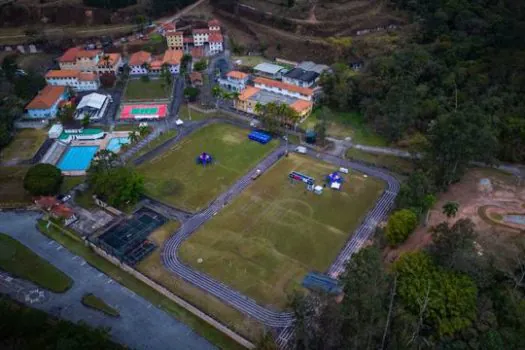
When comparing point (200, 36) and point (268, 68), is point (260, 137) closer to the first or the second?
point (268, 68)

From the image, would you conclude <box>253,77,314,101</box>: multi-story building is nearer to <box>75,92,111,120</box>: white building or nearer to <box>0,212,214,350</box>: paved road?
<box>75,92,111,120</box>: white building

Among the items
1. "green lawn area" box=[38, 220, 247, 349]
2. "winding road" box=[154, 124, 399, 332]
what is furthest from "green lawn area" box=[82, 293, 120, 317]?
"winding road" box=[154, 124, 399, 332]

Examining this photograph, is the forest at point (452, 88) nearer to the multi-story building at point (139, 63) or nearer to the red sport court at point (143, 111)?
the red sport court at point (143, 111)

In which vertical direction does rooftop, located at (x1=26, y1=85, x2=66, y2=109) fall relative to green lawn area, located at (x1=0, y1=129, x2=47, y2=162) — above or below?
above

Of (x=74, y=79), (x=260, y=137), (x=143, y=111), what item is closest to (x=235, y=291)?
(x=260, y=137)

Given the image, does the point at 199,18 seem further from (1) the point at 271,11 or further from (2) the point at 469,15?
(2) the point at 469,15

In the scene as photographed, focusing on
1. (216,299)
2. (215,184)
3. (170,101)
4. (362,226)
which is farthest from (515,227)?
(170,101)
